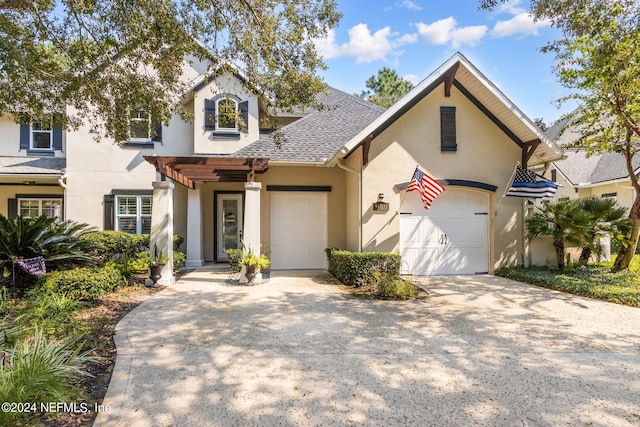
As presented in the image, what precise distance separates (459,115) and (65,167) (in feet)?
44.4

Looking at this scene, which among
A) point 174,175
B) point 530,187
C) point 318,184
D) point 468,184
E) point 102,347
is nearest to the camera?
point 102,347

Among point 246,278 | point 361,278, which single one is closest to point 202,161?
point 246,278

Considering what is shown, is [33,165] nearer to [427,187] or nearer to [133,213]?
[133,213]

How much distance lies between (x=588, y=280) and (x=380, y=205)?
17.4 ft

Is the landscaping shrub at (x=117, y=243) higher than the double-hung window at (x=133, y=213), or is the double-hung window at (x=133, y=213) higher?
the double-hung window at (x=133, y=213)

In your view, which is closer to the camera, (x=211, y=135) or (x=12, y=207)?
(x=211, y=135)

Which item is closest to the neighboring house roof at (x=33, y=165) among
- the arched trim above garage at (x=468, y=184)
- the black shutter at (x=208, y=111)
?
the black shutter at (x=208, y=111)

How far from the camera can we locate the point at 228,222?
12484 millimetres

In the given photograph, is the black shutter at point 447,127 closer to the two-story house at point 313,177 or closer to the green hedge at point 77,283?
the two-story house at point 313,177

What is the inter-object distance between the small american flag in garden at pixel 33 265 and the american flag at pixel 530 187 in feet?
35.4

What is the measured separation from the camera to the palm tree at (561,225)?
348 inches

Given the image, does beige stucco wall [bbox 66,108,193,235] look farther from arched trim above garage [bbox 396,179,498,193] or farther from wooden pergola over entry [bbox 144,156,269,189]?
arched trim above garage [bbox 396,179,498,193]

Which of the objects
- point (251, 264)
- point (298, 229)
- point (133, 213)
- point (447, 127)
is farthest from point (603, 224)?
point (133, 213)

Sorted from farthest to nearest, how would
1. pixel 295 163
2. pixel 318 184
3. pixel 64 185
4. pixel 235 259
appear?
pixel 64 185 < pixel 318 184 < pixel 295 163 < pixel 235 259
